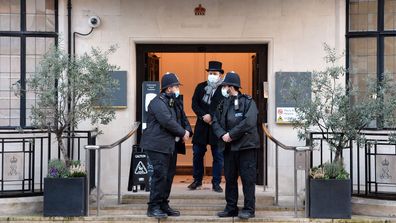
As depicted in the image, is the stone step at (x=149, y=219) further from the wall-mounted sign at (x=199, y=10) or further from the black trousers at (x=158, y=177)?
the wall-mounted sign at (x=199, y=10)

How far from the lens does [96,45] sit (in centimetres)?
980

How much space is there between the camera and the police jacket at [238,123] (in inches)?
310

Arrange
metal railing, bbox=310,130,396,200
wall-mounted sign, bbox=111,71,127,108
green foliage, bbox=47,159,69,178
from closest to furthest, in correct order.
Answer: green foliage, bbox=47,159,69,178 → metal railing, bbox=310,130,396,200 → wall-mounted sign, bbox=111,71,127,108

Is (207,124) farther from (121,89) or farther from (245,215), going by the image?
(245,215)

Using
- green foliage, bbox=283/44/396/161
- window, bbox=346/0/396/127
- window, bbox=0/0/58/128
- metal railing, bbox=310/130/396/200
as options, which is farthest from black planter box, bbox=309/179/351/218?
window, bbox=0/0/58/128

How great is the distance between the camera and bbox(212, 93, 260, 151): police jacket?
7.87 metres

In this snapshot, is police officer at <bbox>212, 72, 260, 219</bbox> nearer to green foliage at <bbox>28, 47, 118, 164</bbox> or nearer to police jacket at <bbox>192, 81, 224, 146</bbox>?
police jacket at <bbox>192, 81, 224, 146</bbox>

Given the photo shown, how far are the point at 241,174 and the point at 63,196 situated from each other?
2410 mm

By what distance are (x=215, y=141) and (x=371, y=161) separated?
2387 millimetres

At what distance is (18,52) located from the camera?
9672 millimetres

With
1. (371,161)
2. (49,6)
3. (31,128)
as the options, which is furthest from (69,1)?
(371,161)

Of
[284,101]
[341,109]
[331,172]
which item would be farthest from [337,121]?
[284,101]

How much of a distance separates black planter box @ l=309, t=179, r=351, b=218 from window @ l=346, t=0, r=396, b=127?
2110 millimetres

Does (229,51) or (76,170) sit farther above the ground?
(229,51)
